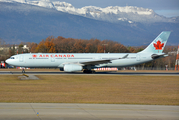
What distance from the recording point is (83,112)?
45.4 feet

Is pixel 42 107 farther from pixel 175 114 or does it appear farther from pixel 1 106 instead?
pixel 175 114

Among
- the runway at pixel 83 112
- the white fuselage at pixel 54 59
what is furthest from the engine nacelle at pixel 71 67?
the runway at pixel 83 112

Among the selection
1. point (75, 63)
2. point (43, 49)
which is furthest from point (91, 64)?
point (43, 49)

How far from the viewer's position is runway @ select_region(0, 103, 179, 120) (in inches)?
500

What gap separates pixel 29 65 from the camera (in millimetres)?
45000

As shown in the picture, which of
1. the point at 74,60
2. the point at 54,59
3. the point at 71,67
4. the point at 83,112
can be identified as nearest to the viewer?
the point at 83,112

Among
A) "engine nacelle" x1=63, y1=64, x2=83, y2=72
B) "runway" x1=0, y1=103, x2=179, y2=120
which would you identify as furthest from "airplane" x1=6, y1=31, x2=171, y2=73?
"runway" x1=0, y1=103, x2=179, y2=120

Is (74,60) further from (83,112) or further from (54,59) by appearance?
(83,112)

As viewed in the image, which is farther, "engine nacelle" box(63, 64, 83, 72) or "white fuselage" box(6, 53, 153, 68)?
"white fuselage" box(6, 53, 153, 68)

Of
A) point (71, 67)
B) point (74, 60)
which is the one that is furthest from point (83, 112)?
point (74, 60)

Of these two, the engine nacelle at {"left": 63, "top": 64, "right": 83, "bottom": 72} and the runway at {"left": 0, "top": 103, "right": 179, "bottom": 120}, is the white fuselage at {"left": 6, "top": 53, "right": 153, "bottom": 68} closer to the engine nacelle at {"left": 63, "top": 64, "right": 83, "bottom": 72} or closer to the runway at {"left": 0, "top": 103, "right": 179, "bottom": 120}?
the engine nacelle at {"left": 63, "top": 64, "right": 83, "bottom": 72}

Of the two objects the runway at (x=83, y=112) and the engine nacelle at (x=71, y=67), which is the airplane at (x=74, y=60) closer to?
the engine nacelle at (x=71, y=67)

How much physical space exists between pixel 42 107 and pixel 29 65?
102 ft

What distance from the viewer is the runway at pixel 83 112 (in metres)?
12.7
